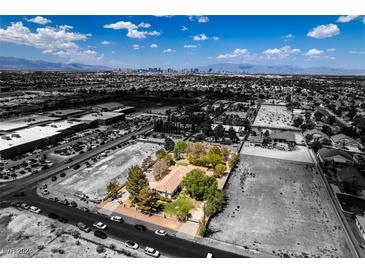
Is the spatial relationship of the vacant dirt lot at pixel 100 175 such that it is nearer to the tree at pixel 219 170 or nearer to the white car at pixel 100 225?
the white car at pixel 100 225

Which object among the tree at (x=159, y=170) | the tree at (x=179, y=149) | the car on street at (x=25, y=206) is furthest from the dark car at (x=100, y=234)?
the tree at (x=179, y=149)

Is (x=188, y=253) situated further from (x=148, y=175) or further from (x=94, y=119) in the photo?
(x=94, y=119)

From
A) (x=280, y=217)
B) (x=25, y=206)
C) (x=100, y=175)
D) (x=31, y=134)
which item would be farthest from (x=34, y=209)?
(x=31, y=134)

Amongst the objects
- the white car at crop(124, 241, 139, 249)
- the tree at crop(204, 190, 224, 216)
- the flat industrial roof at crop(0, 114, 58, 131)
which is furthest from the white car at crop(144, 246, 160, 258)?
the flat industrial roof at crop(0, 114, 58, 131)

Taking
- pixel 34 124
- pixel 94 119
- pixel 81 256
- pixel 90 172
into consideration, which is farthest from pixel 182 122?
pixel 81 256

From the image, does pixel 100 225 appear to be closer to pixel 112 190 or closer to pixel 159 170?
pixel 112 190
